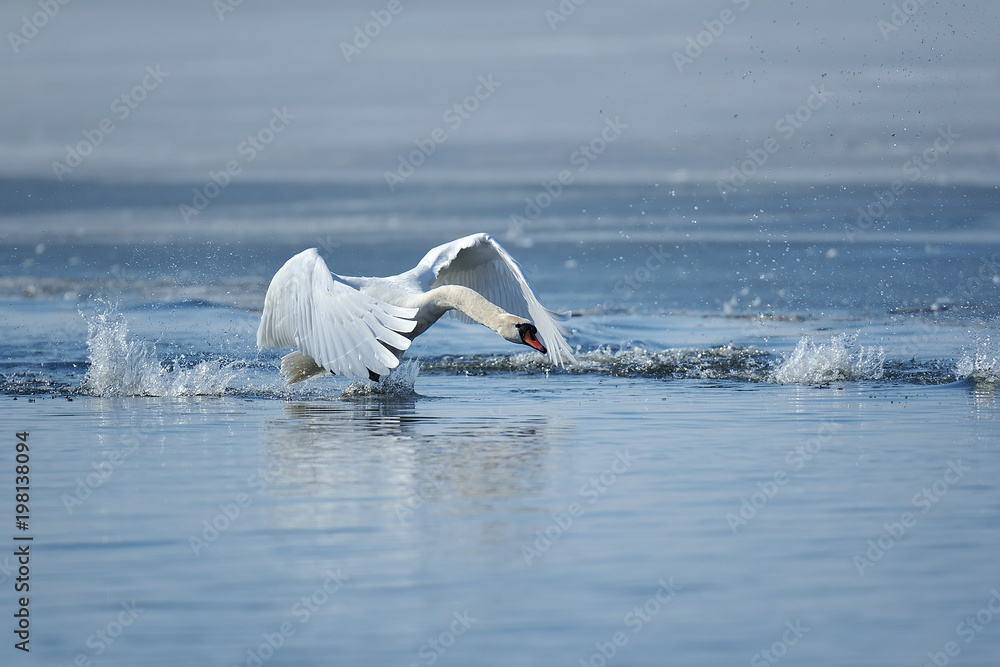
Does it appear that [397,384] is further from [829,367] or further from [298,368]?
[829,367]

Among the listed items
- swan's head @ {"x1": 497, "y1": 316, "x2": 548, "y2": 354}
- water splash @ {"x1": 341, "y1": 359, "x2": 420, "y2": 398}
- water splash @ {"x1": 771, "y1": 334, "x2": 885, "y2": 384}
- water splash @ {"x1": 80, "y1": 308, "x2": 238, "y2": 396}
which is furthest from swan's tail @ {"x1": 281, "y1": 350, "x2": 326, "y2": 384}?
water splash @ {"x1": 771, "y1": 334, "x2": 885, "y2": 384}

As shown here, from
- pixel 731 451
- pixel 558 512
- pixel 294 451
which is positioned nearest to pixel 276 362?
pixel 294 451

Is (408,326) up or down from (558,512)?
up

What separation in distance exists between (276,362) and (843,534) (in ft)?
37.8

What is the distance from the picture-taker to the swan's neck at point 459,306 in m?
12.2

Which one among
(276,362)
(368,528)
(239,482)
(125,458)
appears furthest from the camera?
(276,362)

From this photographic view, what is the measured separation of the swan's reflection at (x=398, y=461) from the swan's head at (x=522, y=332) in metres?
0.67

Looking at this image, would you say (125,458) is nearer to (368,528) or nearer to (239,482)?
(239,482)

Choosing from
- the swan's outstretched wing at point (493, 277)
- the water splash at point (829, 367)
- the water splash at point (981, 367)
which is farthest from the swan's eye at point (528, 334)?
the water splash at point (981, 367)

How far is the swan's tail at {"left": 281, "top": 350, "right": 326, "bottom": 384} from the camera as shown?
14.4 m

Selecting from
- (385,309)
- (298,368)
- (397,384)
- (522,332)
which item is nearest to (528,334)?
(522,332)

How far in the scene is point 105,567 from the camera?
6.48 meters

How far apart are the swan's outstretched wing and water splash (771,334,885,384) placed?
2703 millimetres

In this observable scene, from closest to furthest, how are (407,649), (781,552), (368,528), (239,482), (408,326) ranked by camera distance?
(407,649) → (781,552) → (368,528) → (239,482) → (408,326)
